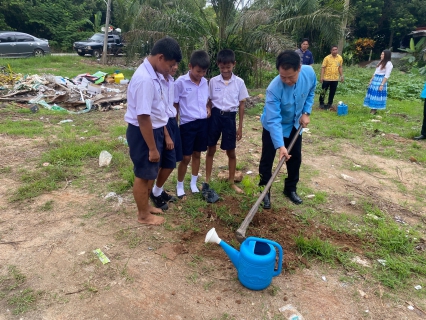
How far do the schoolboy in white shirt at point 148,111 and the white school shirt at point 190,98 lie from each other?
46 centimetres

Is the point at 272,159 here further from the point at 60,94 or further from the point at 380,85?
the point at 60,94

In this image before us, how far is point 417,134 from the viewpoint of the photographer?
18.7 feet

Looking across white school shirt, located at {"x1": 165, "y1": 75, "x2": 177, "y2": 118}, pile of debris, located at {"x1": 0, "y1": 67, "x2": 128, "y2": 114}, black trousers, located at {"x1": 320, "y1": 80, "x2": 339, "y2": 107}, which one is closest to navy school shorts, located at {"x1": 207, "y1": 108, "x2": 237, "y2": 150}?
white school shirt, located at {"x1": 165, "y1": 75, "x2": 177, "y2": 118}

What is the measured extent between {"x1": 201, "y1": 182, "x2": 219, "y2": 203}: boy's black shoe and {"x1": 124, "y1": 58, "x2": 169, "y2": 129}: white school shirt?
1029 mm

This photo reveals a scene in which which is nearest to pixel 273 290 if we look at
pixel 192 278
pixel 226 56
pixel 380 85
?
pixel 192 278

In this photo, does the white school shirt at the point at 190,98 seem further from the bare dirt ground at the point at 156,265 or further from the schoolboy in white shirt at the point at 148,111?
the bare dirt ground at the point at 156,265

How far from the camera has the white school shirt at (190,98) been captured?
9.93 feet

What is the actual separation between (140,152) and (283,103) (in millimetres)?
1349

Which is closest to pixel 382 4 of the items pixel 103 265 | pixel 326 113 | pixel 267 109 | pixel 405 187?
pixel 326 113

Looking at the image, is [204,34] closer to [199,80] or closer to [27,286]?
[199,80]

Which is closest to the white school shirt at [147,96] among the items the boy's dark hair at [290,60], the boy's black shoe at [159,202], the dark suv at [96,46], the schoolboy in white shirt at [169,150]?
the schoolboy in white shirt at [169,150]

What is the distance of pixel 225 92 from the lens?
10.6 ft

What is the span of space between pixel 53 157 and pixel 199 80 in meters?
2.41

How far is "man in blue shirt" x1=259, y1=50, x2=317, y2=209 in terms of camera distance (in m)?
2.65
